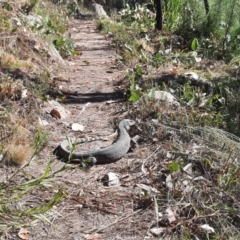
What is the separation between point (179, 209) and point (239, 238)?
452 millimetres

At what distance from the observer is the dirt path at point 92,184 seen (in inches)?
117

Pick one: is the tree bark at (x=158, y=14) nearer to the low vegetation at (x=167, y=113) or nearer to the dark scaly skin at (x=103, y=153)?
the low vegetation at (x=167, y=113)

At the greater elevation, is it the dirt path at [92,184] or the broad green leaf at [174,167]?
the broad green leaf at [174,167]

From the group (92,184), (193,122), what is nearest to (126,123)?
(193,122)

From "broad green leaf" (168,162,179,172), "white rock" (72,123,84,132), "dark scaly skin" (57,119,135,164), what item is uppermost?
"broad green leaf" (168,162,179,172)

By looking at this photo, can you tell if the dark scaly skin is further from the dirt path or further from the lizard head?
the lizard head

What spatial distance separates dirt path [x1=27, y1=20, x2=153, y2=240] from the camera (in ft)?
9.78

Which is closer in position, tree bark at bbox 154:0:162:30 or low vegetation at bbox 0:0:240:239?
low vegetation at bbox 0:0:240:239

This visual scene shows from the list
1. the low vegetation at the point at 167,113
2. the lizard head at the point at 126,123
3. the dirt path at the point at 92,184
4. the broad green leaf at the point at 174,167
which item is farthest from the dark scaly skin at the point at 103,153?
the broad green leaf at the point at 174,167

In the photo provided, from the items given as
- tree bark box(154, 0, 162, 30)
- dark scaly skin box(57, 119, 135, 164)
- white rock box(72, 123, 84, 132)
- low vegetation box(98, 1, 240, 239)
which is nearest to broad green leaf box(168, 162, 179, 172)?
low vegetation box(98, 1, 240, 239)

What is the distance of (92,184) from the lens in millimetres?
3566

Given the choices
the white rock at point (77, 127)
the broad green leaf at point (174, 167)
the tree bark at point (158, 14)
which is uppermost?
the broad green leaf at point (174, 167)

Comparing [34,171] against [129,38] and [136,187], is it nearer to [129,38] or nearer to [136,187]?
[136,187]

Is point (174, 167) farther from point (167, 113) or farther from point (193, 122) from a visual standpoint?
point (167, 113)
